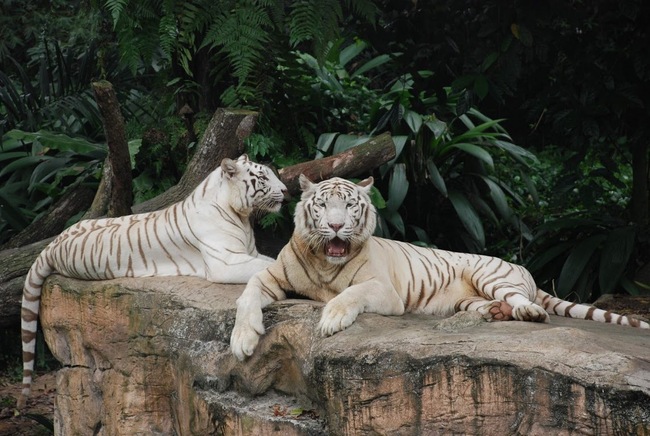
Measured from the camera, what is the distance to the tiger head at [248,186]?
544cm

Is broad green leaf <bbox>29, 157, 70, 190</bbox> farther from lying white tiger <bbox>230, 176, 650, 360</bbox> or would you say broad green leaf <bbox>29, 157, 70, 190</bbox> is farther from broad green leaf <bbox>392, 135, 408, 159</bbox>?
lying white tiger <bbox>230, 176, 650, 360</bbox>

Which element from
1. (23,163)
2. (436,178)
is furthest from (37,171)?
(436,178)

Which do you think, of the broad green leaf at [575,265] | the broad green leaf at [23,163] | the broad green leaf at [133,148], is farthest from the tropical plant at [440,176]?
the broad green leaf at [23,163]

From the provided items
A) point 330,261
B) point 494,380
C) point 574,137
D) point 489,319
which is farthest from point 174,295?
point 574,137

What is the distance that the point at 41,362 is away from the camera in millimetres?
7711

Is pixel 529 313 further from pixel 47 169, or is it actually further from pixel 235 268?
pixel 47 169

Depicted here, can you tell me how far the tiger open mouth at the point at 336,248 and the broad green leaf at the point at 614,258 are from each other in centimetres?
311

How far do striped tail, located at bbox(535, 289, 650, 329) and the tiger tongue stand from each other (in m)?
1.30

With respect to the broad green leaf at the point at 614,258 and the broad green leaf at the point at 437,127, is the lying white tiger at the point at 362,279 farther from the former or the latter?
the broad green leaf at the point at 437,127

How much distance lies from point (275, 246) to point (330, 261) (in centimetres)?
245

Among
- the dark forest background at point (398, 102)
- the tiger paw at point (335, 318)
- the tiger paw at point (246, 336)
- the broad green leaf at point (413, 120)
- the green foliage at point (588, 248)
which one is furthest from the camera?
the broad green leaf at point (413, 120)

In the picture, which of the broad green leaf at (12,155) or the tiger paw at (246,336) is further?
the broad green leaf at (12,155)

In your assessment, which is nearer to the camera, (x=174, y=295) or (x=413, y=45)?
(x=174, y=295)

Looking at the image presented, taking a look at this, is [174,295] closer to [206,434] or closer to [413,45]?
[206,434]
